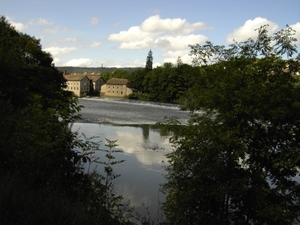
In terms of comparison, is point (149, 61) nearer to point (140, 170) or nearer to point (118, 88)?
point (118, 88)

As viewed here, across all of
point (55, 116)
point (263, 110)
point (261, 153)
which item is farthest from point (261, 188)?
point (55, 116)

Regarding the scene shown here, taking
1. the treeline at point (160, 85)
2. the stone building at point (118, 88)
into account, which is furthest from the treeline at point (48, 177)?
the stone building at point (118, 88)

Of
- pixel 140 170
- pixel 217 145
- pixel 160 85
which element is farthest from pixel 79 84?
pixel 217 145

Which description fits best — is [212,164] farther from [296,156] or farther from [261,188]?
[296,156]

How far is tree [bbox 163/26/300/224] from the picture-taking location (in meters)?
6.81

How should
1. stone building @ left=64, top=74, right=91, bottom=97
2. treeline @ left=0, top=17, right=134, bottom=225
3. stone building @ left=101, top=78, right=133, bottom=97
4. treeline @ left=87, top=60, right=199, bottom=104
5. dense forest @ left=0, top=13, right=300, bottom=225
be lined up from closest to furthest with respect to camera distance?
1. treeline @ left=0, top=17, right=134, bottom=225
2. dense forest @ left=0, top=13, right=300, bottom=225
3. treeline @ left=87, top=60, right=199, bottom=104
4. stone building @ left=101, top=78, right=133, bottom=97
5. stone building @ left=64, top=74, right=91, bottom=97

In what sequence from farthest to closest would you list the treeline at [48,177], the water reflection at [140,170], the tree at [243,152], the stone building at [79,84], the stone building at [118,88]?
1. the stone building at [79,84]
2. the stone building at [118,88]
3. the water reflection at [140,170]
4. the tree at [243,152]
5. the treeline at [48,177]

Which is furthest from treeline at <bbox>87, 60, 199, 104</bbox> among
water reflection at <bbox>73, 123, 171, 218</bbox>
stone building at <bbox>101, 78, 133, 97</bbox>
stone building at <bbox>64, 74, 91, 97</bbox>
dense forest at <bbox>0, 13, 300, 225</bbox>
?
dense forest at <bbox>0, 13, 300, 225</bbox>

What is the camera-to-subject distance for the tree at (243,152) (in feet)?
22.3

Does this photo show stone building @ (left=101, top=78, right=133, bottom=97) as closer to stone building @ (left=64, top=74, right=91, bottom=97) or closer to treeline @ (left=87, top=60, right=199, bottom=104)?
treeline @ (left=87, top=60, right=199, bottom=104)

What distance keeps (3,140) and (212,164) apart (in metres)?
4.10

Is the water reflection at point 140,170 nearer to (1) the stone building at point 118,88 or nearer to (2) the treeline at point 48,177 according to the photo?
(2) the treeline at point 48,177

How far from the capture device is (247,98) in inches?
279

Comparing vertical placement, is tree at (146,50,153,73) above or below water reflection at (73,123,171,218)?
above
